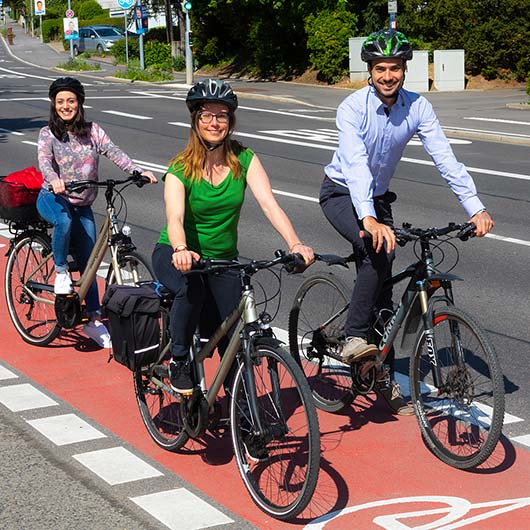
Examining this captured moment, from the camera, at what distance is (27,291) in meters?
8.05

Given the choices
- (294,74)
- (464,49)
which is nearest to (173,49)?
(294,74)

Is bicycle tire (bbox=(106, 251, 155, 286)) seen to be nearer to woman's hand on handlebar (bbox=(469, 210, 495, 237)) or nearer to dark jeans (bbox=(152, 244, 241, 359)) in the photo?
dark jeans (bbox=(152, 244, 241, 359))

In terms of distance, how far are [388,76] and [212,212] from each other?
116cm

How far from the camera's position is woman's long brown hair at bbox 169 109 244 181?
5285 mm

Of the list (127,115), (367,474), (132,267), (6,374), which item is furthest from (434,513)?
(127,115)

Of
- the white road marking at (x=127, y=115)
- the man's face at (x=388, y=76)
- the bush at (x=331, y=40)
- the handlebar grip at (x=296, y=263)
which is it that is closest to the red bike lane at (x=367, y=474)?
the handlebar grip at (x=296, y=263)

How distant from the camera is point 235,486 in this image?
525 cm

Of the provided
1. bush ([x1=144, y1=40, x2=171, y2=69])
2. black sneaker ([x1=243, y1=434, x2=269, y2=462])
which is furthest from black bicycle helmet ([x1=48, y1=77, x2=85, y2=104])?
bush ([x1=144, y1=40, x2=171, y2=69])

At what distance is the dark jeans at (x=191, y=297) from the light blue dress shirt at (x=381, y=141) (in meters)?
0.77

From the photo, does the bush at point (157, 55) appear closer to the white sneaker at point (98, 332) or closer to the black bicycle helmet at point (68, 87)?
the white sneaker at point (98, 332)

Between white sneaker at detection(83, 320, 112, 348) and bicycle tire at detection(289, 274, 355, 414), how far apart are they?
1684 millimetres

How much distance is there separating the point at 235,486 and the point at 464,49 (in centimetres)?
3571

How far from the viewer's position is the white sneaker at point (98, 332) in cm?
777

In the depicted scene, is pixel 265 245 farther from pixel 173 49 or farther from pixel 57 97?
pixel 173 49
